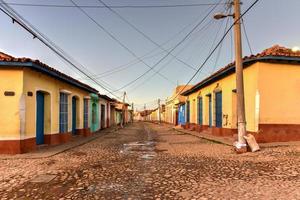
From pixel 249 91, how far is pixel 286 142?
255 cm

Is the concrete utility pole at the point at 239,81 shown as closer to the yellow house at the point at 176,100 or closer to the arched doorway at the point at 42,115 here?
the arched doorway at the point at 42,115

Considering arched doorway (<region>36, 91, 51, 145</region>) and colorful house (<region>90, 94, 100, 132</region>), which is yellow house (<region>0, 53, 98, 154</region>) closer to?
arched doorway (<region>36, 91, 51, 145</region>)

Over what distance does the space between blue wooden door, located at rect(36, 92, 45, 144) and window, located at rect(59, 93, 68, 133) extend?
1921mm

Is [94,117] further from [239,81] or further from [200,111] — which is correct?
[239,81]

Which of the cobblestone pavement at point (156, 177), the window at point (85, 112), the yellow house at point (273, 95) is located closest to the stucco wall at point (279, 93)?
the yellow house at point (273, 95)

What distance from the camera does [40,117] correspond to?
14000mm

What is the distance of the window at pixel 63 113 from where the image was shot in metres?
→ 16.3

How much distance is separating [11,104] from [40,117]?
2.54m

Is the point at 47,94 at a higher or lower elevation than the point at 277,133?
higher

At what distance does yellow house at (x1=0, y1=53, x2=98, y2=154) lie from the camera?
11.5 meters

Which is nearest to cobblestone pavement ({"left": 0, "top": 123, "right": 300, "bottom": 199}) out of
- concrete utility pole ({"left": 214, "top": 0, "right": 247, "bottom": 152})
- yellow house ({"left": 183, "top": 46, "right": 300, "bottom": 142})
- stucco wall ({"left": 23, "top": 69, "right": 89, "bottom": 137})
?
concrete utility pole ({"left": 214, "top": 0, "right": 247, "bottom": 152})

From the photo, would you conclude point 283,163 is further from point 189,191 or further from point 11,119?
point 11,119

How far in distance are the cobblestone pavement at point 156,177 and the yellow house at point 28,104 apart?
1.70 m

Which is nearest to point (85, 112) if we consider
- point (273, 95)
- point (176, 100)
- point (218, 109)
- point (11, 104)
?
point (218, 109)
